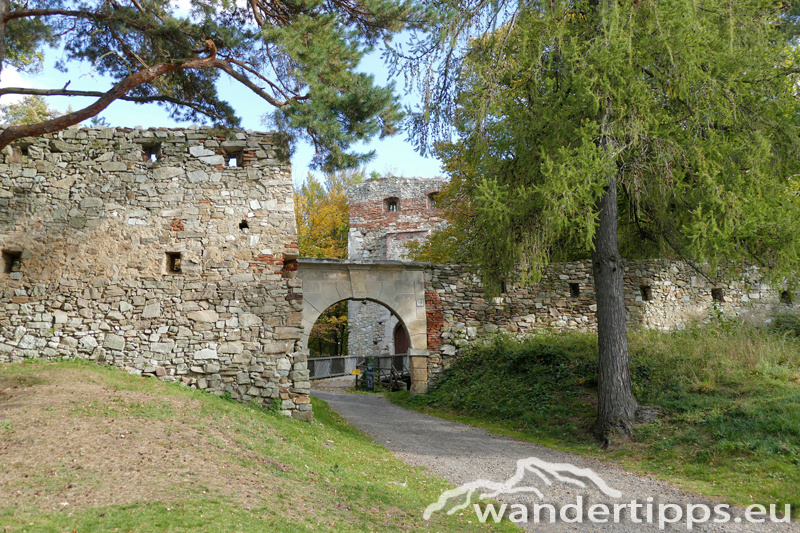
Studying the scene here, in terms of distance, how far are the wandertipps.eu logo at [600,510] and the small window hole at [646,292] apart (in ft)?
23.7

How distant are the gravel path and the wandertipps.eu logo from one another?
0.02m

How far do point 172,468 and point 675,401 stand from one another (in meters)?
6.39

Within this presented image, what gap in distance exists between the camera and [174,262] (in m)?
7.88

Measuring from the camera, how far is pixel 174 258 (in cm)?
785

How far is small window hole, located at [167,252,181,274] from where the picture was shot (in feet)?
25.5

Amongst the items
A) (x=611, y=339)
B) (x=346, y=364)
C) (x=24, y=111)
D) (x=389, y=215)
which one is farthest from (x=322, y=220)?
(x=611, y=339)

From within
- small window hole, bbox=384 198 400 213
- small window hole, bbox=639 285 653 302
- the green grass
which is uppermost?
small window hole, bbox=384 198 400 213

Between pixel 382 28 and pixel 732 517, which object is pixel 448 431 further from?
pixel 382 28

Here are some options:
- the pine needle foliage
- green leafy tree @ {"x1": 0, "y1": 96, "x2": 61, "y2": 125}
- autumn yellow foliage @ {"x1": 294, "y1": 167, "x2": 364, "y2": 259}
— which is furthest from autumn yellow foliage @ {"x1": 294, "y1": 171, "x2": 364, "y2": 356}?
the pine needle foliage

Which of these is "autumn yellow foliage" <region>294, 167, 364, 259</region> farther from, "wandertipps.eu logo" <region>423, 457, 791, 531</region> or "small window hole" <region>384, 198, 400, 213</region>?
"wandertipps.eu logo" <region>423, 457, 791, 531</region>

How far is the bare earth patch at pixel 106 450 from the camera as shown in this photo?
3699 millimetres

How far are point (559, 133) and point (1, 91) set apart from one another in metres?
6.88

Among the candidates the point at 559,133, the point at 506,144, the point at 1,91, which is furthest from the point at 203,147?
the point at 559,133

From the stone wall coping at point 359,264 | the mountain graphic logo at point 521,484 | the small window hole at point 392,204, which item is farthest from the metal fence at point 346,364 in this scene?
the mountain graphic logo at point 521,484
